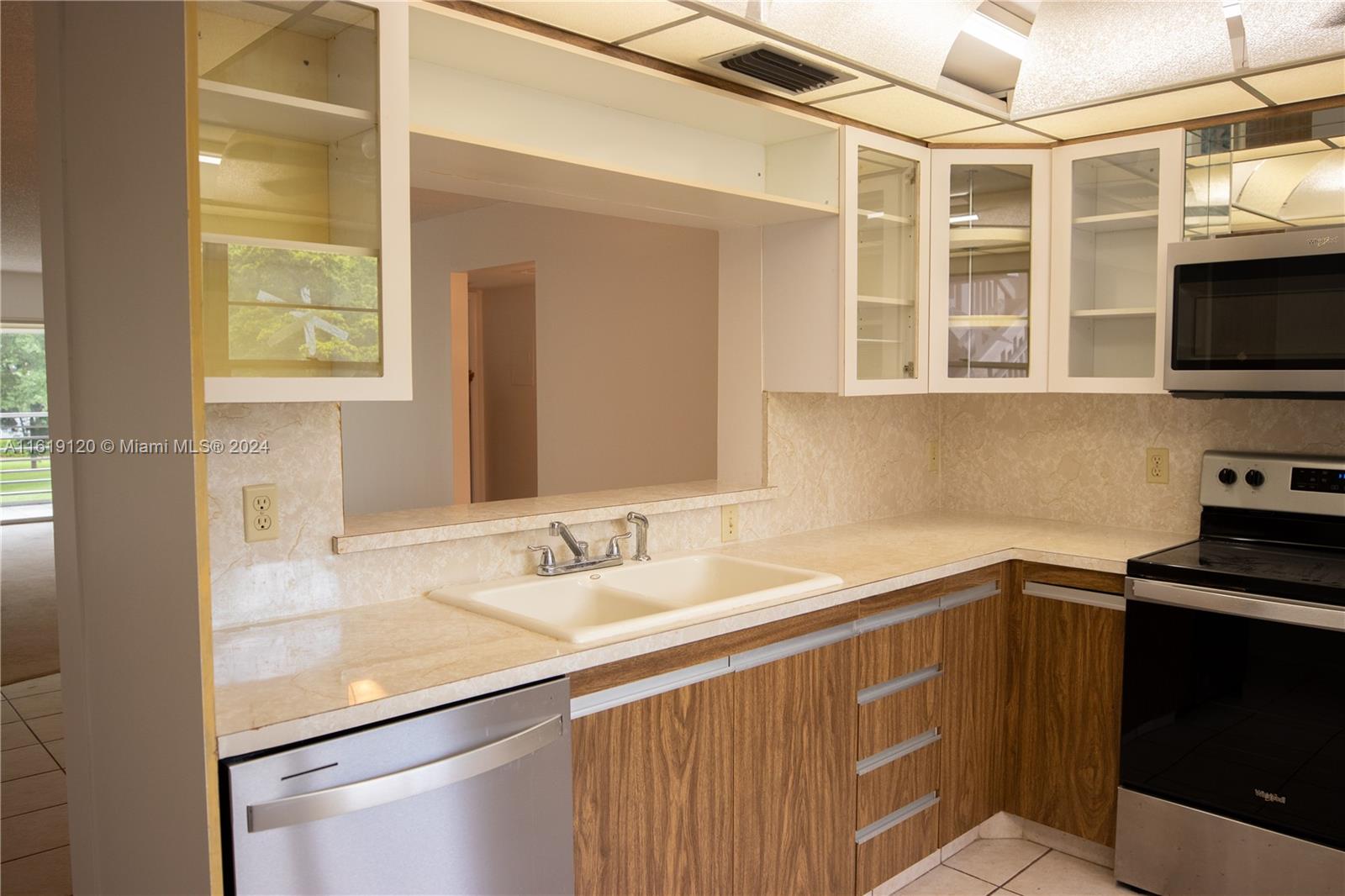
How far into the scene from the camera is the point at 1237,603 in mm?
2441

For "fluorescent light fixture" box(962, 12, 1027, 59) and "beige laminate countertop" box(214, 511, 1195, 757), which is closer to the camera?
"beige laminate countertop" box(214, 511, 1195, 757)

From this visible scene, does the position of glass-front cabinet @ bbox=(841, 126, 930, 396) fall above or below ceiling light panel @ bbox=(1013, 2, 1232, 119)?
below

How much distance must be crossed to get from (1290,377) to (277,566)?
8.71 feet

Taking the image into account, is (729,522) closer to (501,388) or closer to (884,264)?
(884,264)

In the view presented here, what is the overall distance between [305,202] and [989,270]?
222cm

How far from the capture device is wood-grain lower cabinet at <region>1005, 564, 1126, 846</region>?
2.72 meters

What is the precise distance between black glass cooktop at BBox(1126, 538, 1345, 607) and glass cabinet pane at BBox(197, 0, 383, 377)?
2.13 m

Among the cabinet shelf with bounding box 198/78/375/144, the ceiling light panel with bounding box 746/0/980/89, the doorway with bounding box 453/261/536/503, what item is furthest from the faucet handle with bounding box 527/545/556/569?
the doorway with bounding box 453/261/536/503

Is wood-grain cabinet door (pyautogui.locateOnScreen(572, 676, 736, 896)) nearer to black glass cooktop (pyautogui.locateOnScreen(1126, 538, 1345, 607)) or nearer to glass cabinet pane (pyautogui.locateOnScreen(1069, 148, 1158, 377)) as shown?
black glass cooktop (pyautogui.locateOnScreen(1126, 538, 1345, 607))

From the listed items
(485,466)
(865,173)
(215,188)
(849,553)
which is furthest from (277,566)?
(485,466)

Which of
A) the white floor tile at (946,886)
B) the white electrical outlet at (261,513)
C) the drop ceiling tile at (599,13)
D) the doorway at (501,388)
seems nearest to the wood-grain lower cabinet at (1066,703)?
the white floor tile at (946,886)

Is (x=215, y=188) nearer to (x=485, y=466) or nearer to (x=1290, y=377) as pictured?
(x=1290, y=377)

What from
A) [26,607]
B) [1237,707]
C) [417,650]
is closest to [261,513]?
[417,650]

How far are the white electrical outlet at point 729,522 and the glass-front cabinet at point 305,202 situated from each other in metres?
1.30
